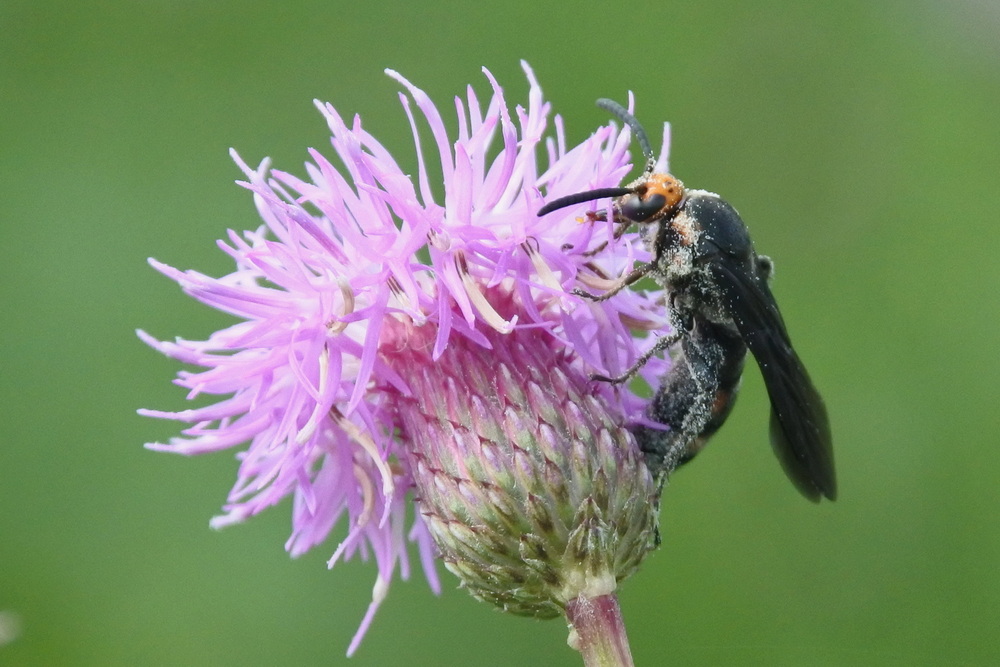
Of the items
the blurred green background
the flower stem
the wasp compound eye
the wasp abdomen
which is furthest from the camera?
the blurred green background

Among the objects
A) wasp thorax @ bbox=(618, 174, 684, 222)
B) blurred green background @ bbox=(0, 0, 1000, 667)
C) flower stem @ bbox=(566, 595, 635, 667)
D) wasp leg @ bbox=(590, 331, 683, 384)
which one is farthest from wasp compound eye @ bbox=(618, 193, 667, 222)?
blurred green background @ bbox=(0, 0, 1000, 667)

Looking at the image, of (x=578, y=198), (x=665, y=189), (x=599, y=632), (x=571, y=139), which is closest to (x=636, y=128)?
(x=665, y=189)

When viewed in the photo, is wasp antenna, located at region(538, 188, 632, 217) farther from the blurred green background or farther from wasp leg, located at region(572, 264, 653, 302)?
the blurred green background

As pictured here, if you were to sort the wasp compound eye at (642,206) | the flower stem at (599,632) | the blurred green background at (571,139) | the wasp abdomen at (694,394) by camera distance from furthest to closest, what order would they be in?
the blurred green background at (571,139)
the wasp abdomen at (694,394)
the wasp compound eye at (642,206)
the flower stem at (599,632)

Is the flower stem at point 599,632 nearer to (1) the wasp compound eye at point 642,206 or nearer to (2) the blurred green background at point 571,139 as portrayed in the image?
(1) the wasp compound eye at point 642,206

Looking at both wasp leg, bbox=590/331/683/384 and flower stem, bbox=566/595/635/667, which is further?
wasp leg, bbox=590/331/683/384

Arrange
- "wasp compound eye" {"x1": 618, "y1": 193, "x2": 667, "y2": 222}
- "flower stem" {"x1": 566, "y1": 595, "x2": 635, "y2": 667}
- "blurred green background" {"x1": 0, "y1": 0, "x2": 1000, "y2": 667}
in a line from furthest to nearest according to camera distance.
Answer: "blurred green background" {"x1": 0, "y1": 0, "x2": 1000, "y2": 667}, "wasp compound eye" {"x1": 618, "y1": 193, "x2": 667, "y2": 222}, "flower stem" {"x1": 566, "y1": 595, "x2": 635, "y2": 667}

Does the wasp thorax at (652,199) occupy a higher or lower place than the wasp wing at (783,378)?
higher

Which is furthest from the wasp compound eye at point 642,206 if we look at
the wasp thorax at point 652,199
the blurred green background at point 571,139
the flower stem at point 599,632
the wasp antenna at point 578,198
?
the blurred green background at point 571,139
